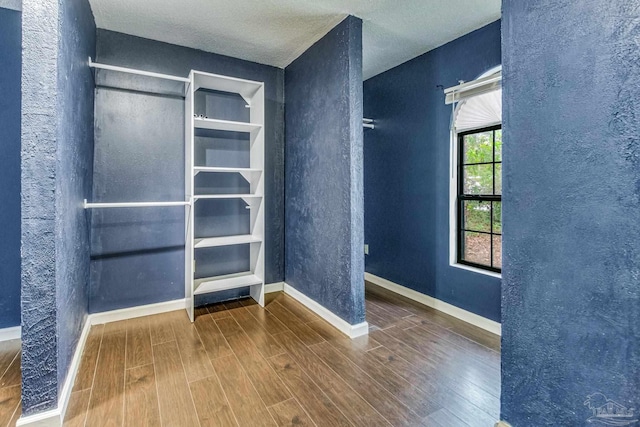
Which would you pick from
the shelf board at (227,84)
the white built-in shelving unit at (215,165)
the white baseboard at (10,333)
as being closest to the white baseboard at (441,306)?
the white built-in shelving unit at (215,165)

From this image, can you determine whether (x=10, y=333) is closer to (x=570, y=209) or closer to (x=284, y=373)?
(x=284, y=373)

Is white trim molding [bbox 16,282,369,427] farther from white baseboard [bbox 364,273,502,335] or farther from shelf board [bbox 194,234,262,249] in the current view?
white baseboard [bbox 364,273,502,335]

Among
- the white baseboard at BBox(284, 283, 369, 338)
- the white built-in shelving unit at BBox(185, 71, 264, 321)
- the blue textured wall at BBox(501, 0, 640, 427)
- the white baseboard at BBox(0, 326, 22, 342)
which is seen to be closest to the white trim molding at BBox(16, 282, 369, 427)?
the white baseboard at BBox(284, 283, 369, 338)

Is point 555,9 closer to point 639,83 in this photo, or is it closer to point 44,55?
point 639,83

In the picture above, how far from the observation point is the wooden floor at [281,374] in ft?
5.51

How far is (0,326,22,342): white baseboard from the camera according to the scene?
2475 millimetres

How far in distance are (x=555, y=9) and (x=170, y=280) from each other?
330 cm

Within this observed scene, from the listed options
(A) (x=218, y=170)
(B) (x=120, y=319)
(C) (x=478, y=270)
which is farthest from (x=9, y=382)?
(C) (x=478, y=270)

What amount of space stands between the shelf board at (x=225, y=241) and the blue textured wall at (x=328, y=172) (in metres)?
0.51

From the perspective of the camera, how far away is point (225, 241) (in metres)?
3.04

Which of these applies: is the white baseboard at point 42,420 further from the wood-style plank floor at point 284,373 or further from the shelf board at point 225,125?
the shelf board at point 225,125

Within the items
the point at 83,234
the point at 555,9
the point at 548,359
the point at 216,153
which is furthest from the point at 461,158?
the point at 83,234

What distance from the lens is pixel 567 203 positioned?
122cm

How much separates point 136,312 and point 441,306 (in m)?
2.84
